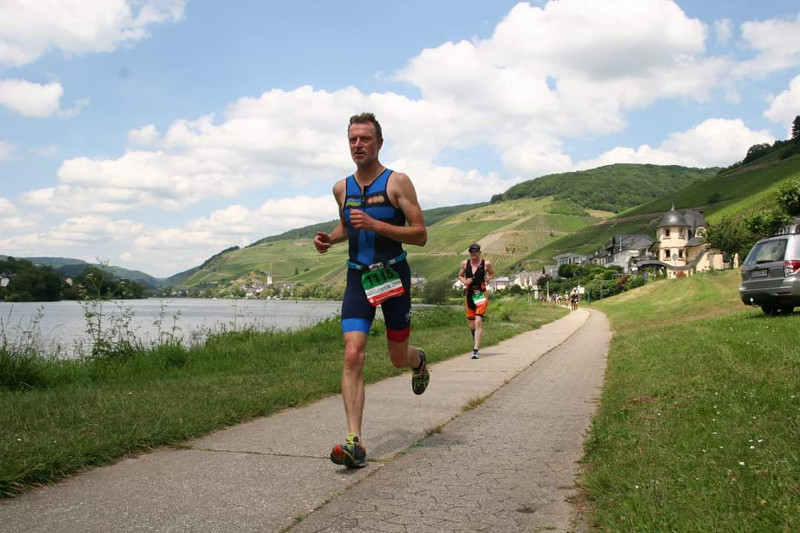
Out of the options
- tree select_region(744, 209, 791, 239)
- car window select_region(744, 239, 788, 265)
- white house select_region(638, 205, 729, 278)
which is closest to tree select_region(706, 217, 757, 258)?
tree select_region(744, 209, 791, 239)

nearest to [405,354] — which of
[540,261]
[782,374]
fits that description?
[782,374]

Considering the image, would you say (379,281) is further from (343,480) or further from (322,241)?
(343,480)

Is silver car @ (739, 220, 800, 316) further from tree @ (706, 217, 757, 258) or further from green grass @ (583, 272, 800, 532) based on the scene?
tree @ (706, 217, 757, 258)

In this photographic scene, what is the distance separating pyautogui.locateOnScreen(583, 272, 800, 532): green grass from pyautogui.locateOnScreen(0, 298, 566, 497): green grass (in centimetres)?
299

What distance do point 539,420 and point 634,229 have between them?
465 feet

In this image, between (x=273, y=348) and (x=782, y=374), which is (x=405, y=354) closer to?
(x=782, y=374)

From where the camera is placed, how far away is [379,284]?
4324 mm

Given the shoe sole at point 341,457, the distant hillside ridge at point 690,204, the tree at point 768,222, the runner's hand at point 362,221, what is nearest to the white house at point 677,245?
the distant hillside ridge at point 690,204

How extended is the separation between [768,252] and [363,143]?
39.6 ft

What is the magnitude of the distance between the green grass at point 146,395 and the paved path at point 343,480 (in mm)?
205

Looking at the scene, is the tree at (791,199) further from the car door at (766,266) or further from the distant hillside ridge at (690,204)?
the distant hillside ridge at (690,204)

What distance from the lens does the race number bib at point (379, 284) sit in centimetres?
430

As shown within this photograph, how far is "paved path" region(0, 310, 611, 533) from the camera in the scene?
2990 millimetres

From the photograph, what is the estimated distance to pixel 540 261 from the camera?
143125 mm
